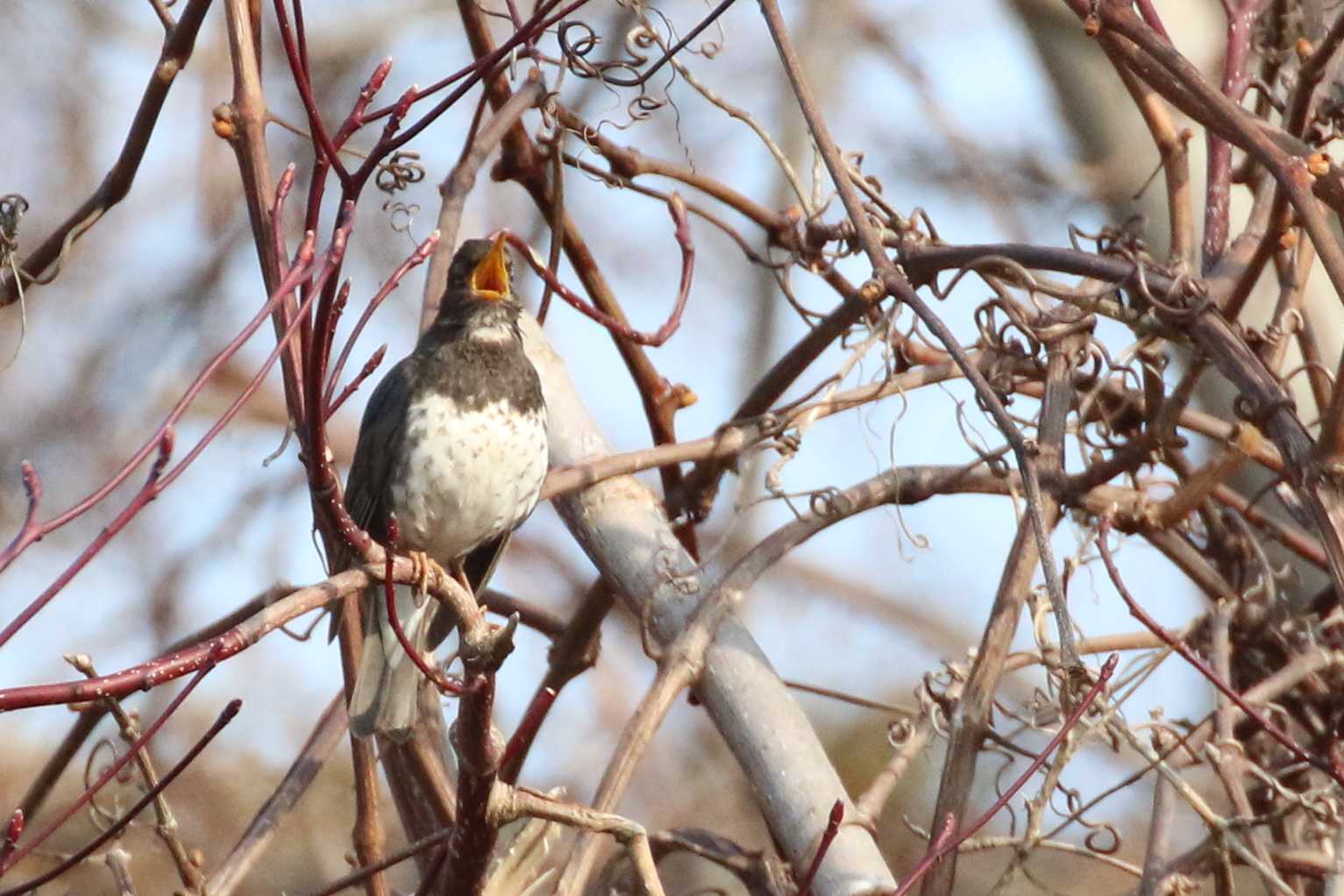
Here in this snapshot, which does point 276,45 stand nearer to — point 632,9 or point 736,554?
point 736,554

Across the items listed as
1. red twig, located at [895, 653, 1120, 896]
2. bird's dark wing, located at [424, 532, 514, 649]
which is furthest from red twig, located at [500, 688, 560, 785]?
bird's dark wing, located at [424, 532, 514, 649]

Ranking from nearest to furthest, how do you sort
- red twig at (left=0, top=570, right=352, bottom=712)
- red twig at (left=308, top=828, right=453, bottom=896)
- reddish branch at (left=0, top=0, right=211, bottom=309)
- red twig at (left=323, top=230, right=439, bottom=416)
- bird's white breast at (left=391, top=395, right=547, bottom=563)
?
red twig at (left=0, top=570, right=352, bottom=712)
red twig at (left=323, top=230, right=439, bottom=416)
red twig at (left=308, top=828, right=453, bottom=896)
reddish branch at (left=0, top=0, right=211, bottom=309)
bird's white breast at (left=391, top=395, right=547, bottom=563)

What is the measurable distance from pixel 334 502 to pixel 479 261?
171 centimetres

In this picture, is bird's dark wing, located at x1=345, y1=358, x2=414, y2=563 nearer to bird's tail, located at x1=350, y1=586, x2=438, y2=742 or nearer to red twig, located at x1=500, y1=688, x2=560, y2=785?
bird's tail, located at x1=350, y1=586, x2=438, y2=742

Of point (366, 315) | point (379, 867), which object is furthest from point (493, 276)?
Result: point (366, 315)

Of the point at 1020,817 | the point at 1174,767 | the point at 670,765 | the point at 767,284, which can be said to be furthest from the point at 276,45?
the point at 1174,767

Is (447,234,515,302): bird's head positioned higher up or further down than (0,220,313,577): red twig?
higher up

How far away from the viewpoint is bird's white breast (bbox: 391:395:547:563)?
122 inches

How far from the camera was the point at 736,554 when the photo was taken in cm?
470

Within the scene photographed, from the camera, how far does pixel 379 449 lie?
325 cm

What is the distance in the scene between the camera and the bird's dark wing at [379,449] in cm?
323

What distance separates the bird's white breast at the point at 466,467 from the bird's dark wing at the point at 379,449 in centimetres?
4

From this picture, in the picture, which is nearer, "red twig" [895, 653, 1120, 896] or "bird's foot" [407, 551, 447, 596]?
"red twig" [895, 653, 1120, 896]

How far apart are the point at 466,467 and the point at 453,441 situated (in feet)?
0.19
